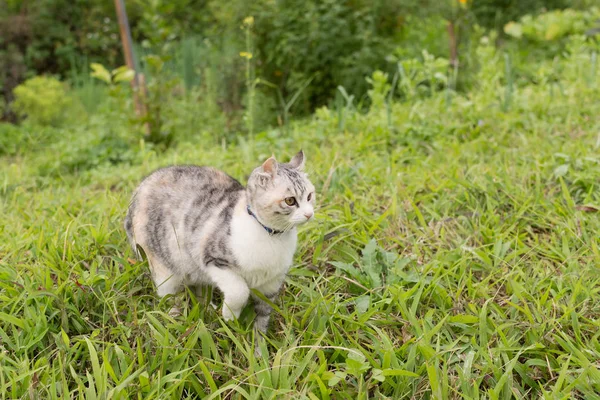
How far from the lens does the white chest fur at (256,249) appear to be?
208cm

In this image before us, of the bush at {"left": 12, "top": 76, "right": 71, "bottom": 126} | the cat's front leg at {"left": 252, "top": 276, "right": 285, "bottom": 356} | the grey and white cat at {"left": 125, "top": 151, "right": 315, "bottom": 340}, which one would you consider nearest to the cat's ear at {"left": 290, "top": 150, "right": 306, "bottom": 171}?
the grey and white cat at {"left": 125, "top": 151, "right": 315, "bottom": 340}

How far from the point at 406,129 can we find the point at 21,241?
8.96ft

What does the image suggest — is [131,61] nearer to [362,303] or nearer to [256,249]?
[256,249]

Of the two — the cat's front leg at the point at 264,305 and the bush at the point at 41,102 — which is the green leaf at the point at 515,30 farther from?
the cat's front leg at the point at 264,305

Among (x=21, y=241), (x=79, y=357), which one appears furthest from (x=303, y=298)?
(x=21, y=241)

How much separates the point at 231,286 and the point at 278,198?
40 cm

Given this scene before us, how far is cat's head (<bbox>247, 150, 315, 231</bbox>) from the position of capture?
2.04 meters

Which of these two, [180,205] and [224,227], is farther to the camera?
[180,205]

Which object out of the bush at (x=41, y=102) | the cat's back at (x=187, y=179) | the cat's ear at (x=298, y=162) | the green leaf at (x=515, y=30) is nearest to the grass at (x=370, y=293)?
the cat's back at (x=187, y=179)

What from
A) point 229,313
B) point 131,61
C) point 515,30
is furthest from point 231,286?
point 515,30

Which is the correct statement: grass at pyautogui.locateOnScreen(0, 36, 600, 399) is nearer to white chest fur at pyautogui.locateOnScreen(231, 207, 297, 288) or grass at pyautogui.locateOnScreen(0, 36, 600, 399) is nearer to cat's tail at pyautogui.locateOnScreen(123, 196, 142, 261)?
cat's tail at pyautogui.locateOnScreen(123, 196, 142, 261)

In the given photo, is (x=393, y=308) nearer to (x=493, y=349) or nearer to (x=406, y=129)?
(x=493, y=349)

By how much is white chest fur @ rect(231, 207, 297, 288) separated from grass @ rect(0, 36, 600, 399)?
236mm

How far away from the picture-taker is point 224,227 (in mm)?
2170
